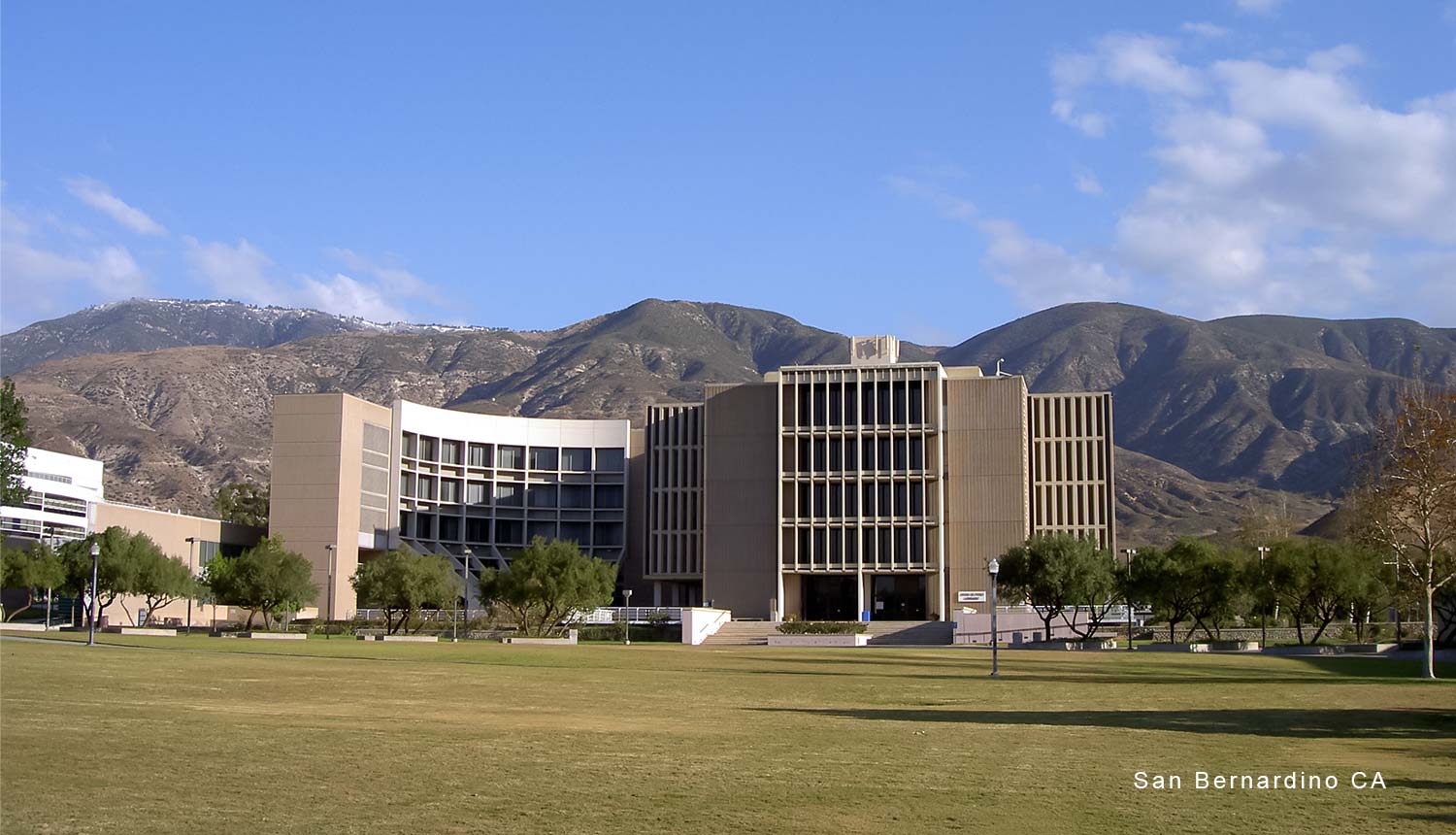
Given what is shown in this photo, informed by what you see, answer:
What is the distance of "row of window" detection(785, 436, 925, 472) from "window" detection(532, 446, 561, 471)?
3702cm

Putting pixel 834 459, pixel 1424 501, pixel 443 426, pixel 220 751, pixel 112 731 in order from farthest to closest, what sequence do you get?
pixel 443 426
pixel 834 459
pixel 1424 501
pixel 112 731
pixel 220 751

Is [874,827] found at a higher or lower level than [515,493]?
lower

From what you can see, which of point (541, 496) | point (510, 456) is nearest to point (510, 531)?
point (541, 496)

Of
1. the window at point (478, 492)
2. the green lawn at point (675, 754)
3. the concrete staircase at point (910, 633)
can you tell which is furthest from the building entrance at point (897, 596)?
the green lawn at point (675, 754)

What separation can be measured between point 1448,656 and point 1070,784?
53564 millimetres

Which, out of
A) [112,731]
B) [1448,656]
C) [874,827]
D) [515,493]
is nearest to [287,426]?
[515,493]

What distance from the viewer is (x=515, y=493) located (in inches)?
5832

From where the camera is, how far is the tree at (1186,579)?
7988 cm

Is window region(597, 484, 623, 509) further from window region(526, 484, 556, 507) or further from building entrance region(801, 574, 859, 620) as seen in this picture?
building entrance region(801, 574, 859, 620)

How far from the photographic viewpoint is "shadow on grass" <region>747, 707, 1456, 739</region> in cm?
2245

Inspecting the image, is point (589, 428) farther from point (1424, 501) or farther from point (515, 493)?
point (1424, 501)

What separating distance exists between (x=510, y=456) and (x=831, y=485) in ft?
139

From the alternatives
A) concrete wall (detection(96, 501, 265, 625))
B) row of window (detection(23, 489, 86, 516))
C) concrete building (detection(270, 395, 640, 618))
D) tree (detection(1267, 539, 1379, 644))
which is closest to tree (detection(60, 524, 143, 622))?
concrete wall (detection(96, 501, 265, 625))

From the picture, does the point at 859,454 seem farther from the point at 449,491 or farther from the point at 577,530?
the point at 449,491
